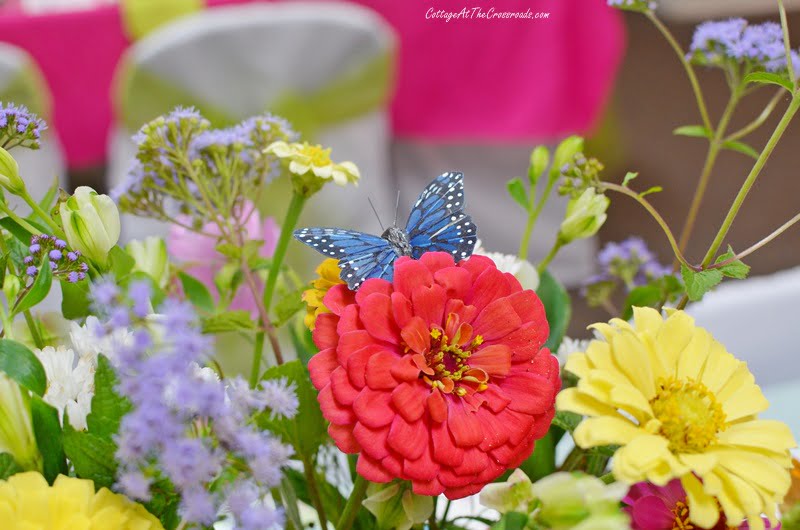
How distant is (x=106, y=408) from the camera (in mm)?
230

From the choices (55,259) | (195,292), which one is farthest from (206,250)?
(55,259)

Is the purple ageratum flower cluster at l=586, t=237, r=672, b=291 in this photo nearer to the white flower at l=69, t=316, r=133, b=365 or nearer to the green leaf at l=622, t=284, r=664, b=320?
the green leaf at l=622, t=284, r=664, b=320

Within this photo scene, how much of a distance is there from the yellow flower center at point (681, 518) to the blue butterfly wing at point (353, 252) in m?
0.13

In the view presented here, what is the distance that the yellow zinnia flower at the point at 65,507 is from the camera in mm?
217

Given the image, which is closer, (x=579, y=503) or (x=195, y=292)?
(x=579, y=503)

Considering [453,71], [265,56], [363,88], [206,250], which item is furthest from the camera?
[453,71]

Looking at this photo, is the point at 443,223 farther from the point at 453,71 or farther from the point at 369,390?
the point at 453,71

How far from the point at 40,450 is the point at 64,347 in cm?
5

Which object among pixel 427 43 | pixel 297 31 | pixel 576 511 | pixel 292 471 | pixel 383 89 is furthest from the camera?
pixel 427 43

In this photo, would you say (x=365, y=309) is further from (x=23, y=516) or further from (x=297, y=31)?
(x=297, y=31)

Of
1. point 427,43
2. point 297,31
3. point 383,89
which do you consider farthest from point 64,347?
point 427,43

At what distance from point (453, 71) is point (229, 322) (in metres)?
1.20

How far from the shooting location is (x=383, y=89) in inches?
47.0

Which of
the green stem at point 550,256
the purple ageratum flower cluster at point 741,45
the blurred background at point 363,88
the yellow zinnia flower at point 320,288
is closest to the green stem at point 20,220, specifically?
the yellow zinnia flower at point 320,288
